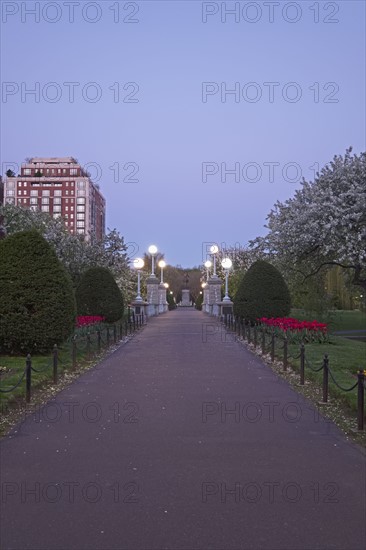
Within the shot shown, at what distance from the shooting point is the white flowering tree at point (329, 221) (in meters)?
21.7

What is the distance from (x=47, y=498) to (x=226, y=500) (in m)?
1.66

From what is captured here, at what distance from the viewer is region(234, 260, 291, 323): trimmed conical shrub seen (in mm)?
27906

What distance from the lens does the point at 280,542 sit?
4438 mm

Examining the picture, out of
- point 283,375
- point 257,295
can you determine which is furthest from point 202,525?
point 257,295

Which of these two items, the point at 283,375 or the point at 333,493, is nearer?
the point at 333,493

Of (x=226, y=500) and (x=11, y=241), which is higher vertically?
(x=11, y=241)

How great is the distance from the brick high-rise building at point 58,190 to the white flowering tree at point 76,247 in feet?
307

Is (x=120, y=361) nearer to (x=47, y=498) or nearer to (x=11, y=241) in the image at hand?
(x=11, y=241)

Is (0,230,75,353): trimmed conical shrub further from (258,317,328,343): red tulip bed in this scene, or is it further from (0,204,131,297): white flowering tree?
(0,204,131,297): white flowering tree

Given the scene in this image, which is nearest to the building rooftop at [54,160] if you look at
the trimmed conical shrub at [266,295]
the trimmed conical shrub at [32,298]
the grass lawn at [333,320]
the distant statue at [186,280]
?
the distant statue at [186,280]

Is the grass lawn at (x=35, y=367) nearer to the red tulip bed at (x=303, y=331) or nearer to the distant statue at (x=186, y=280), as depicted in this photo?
the red tulip bed at (x=303, y=331)

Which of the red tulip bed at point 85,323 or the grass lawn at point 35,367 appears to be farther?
the red tulip bed at point 85,323

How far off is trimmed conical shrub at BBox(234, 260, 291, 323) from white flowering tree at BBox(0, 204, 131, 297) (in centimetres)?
1211

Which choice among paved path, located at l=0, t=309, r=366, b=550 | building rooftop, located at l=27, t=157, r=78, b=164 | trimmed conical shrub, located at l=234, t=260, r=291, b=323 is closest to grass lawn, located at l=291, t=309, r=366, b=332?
trimmed conical shrub, located at l=234, t=260, r=291, b=323
